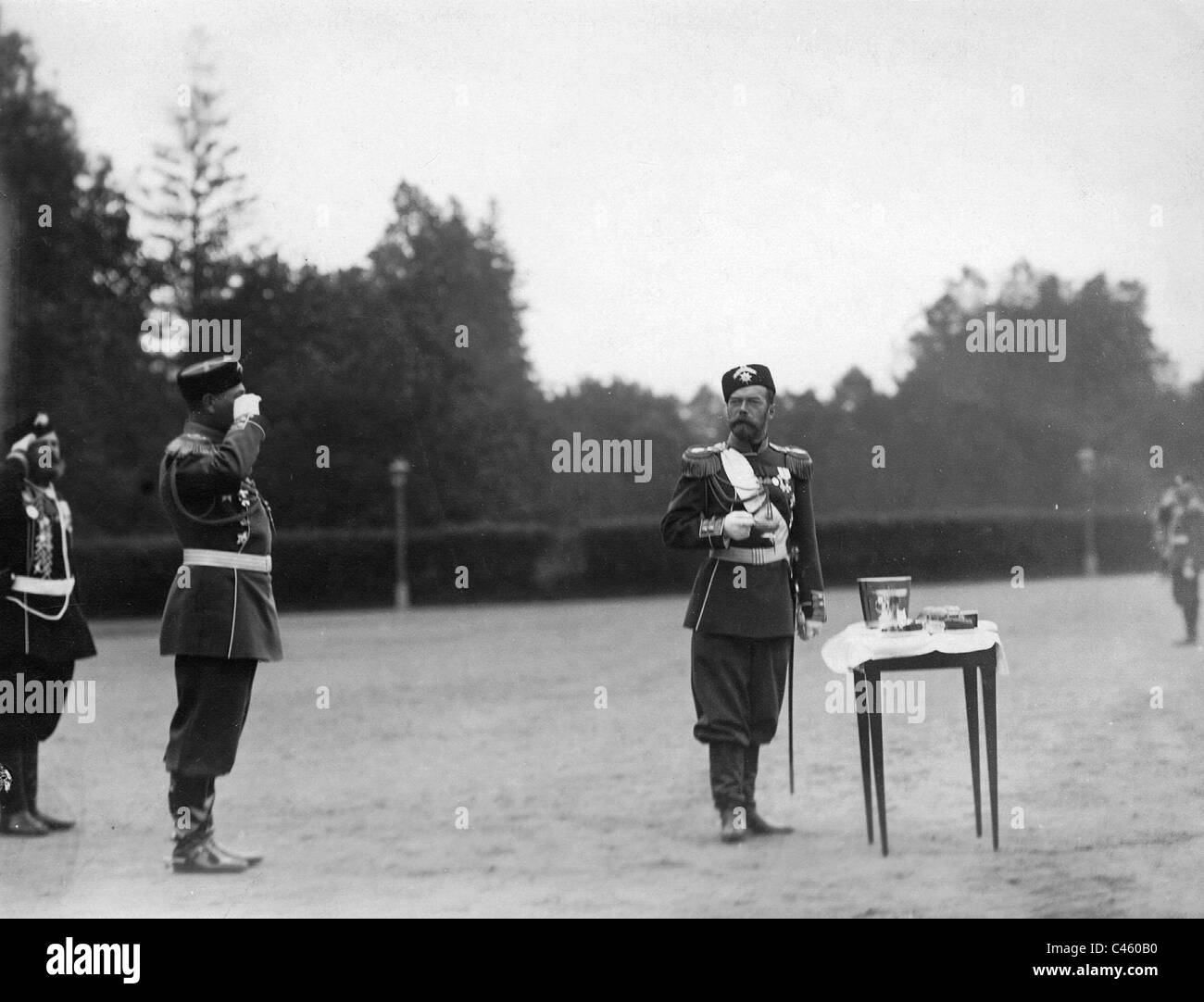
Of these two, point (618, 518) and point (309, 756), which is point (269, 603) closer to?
point (309, 756)

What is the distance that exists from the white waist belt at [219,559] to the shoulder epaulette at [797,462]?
2160 mm

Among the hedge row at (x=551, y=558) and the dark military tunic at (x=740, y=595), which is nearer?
the dark military tunic at (x=740, y=595)

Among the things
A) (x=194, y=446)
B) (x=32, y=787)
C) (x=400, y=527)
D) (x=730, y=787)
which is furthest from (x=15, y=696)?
(x=400, y=527)

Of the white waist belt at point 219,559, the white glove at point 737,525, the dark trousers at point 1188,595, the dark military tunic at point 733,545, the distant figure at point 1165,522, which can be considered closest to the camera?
the white waist belt at point 219,559

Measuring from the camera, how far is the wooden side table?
5242mm

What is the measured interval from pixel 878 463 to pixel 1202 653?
470cm

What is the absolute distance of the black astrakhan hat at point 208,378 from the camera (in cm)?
529

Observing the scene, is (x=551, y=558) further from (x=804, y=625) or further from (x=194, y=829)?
(x=194, y=829)

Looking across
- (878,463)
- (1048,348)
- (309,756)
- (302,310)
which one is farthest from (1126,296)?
(309,756)

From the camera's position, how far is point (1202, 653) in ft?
37.7

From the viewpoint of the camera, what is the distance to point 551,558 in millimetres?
15328

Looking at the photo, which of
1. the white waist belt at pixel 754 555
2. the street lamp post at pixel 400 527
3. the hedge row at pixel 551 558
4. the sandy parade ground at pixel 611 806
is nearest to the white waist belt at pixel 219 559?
the hedge row at pixel 551 558

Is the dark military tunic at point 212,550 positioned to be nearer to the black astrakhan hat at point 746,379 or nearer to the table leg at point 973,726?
the black astrakhan hat at point 746,379

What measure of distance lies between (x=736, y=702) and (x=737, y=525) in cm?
75
